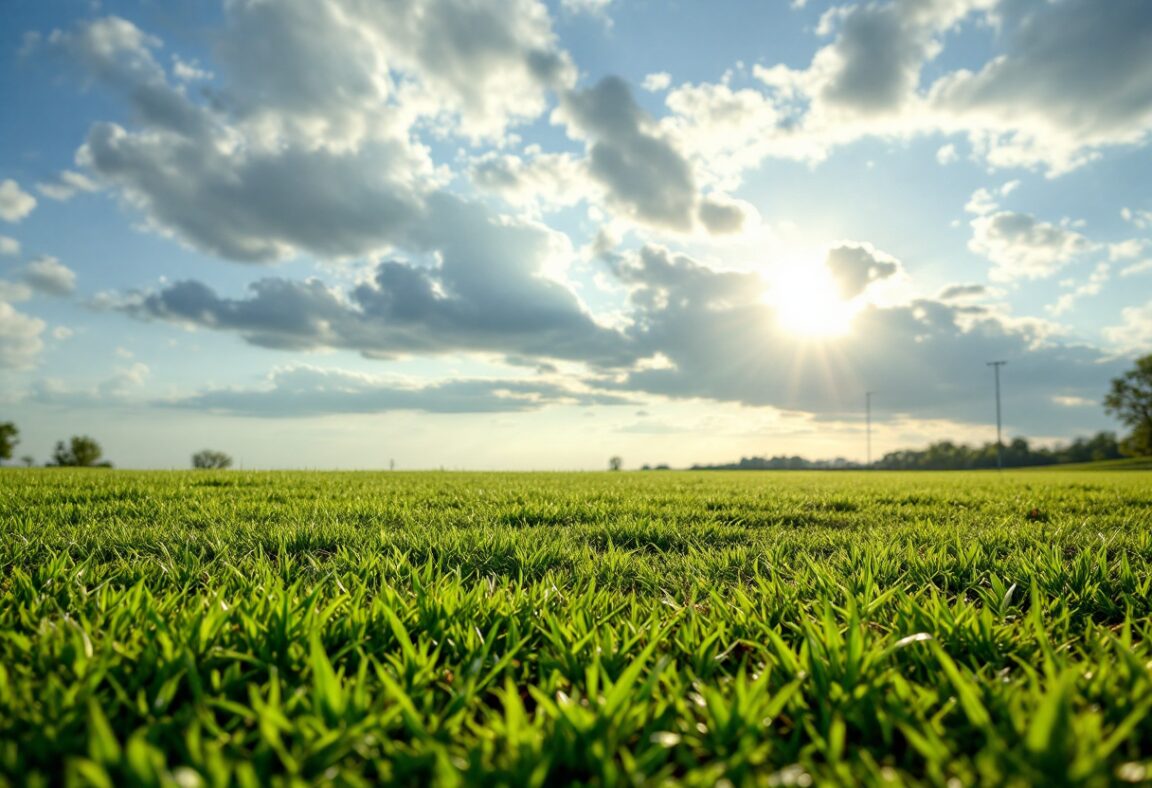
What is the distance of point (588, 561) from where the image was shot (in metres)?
4.97

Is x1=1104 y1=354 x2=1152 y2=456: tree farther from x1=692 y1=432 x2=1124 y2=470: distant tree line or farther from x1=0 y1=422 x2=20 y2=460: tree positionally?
x1=0 y1=422 x2=20 y2=460: tree

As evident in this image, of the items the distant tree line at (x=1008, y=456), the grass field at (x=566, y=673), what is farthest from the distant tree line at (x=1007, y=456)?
the grass field at (x=566, y=673)

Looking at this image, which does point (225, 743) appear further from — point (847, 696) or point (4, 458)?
point (4, 458)

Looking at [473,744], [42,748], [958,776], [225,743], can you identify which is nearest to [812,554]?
[958,776]

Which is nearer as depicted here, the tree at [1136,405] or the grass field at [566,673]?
the grass field at [566,673]

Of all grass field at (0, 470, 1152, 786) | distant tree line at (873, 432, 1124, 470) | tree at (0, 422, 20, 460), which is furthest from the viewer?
distant tree line at (873, 432, 1124, 470)

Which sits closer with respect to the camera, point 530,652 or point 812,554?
point 530,652

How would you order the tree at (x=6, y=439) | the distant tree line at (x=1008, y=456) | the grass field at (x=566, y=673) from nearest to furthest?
the grass field at (x=566, y=673), the tree at (x=6, y=439), the distant tree line at (x=1008, y=456)

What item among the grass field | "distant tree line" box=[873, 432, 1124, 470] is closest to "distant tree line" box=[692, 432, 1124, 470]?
"distant tree line" box=[873, 432, 1124, 470]

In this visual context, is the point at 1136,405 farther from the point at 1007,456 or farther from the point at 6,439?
the point at 6,439

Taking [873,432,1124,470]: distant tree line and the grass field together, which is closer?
the grass field

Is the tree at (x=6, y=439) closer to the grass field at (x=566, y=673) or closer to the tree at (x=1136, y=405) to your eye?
the grass field at (x=566, y=673)

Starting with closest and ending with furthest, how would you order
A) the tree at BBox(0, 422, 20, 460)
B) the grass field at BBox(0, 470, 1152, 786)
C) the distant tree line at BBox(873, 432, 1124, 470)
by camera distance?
the grass field at BBox(0, 470, 1152, 786) < the tree at BBox(0, 422, 20, 460) < the distant tree line at BBox(873, 432, 1124, 470)

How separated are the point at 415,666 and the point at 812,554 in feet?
14.1
